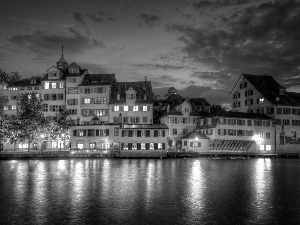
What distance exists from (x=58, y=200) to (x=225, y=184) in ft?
66.1

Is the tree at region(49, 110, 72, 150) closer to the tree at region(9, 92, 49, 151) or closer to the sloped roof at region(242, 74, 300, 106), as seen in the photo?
the tree at region(9, 92, 49, 151)

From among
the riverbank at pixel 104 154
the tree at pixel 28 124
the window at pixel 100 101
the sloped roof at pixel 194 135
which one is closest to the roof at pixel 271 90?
the sloped roof at pixel 194 135

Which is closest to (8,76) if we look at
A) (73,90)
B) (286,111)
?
(73,90)

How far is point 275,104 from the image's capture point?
10044 centimetres

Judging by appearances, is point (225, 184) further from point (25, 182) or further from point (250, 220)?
point (25, 182)

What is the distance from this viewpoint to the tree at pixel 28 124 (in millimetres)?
91375

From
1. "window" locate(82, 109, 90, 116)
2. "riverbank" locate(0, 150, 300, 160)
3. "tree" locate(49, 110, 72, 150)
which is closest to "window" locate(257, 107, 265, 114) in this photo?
"riverbank" locate(0, 150, 300, 160)

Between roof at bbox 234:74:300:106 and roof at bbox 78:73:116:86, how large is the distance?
3713 cm

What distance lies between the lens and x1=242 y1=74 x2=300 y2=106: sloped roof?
10275cm

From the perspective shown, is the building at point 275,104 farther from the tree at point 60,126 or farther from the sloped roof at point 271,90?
the tree at point 60,126

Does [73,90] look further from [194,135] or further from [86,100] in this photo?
[194,135]

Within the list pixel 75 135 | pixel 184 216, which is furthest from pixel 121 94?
pixel 184 216

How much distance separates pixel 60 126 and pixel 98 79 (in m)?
17.0

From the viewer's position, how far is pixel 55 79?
10481 cm
